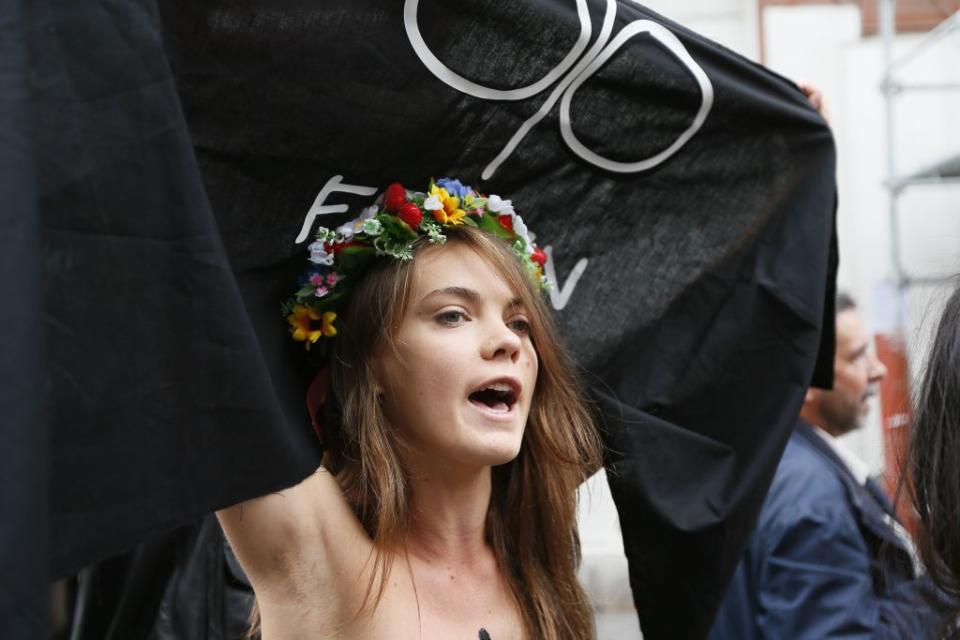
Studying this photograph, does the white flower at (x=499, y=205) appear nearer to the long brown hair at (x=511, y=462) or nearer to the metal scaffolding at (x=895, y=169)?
the long brown hair at (x=511, y=462)

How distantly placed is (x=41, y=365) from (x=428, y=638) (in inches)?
45.7

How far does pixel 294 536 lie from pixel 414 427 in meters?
0.32

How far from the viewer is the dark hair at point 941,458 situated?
1557mm

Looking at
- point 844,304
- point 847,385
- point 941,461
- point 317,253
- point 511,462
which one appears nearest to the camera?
point 941,461

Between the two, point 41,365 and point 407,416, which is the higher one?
point 41,365

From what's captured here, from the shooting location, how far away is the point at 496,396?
2.33 meters

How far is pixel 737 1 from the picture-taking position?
257 inches

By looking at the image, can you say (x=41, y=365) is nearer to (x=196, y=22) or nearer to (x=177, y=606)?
(x=196, y=22)

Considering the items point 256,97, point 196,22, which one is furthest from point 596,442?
point 196,22

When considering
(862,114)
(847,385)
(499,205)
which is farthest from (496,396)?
(862,114)

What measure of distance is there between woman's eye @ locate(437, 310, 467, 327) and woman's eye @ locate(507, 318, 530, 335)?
119mm

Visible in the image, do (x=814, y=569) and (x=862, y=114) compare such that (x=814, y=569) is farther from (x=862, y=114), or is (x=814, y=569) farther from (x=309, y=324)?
(x=862, y=114)

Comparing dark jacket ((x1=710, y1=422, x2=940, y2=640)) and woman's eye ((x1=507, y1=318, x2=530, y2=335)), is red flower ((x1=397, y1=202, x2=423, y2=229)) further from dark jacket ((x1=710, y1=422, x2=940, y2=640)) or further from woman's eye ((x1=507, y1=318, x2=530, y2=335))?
dark jacket ((x1=710, y1=422, x2=940, y2=640))

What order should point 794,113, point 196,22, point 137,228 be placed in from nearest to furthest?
point 137,228, point 196,22, point 794,113
